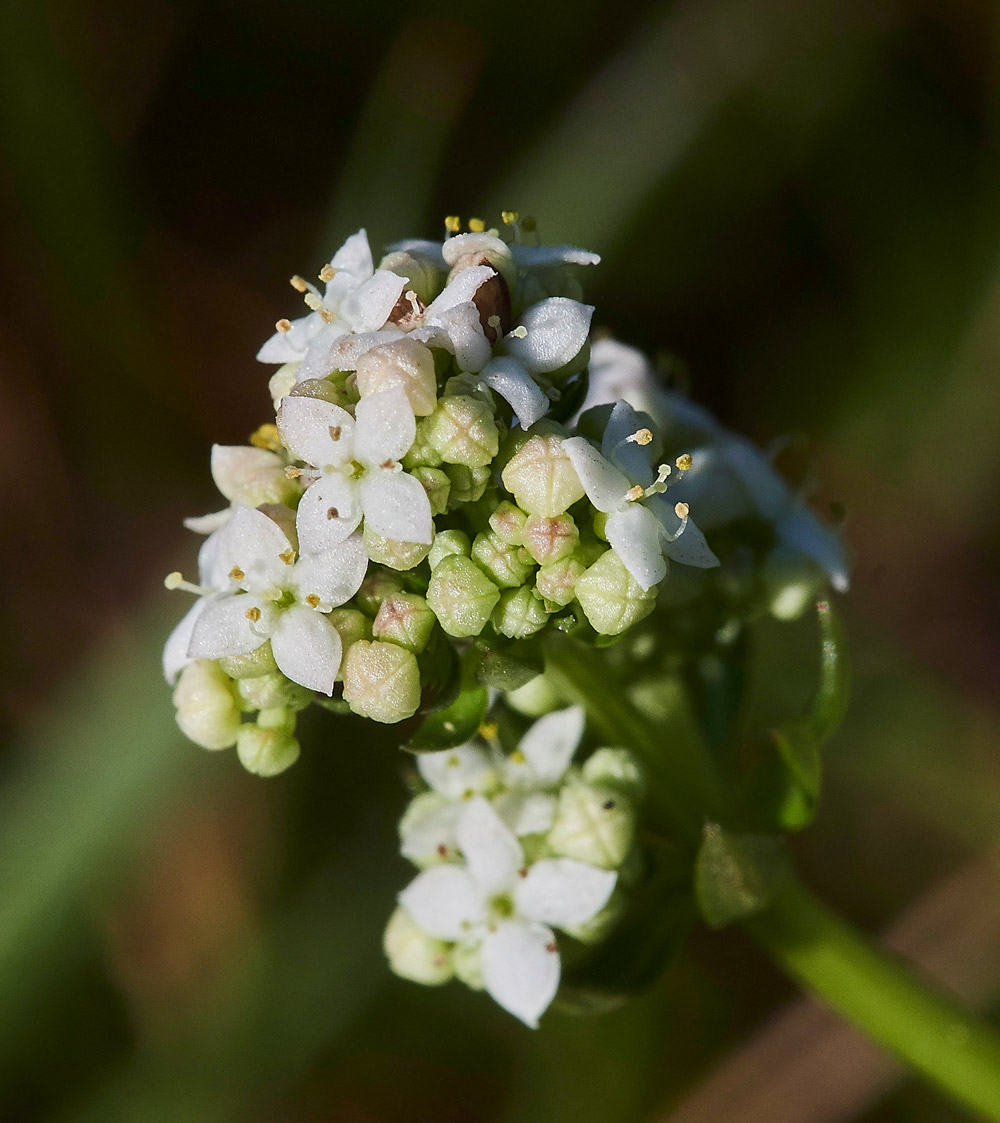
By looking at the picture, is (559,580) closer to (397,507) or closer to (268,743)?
(397,507)

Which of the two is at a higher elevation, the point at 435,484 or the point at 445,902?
the point at 435,484

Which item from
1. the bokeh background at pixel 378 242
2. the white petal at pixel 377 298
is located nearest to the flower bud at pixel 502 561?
the white petal at pixel 377 298

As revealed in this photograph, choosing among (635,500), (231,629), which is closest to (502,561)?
(635,500)

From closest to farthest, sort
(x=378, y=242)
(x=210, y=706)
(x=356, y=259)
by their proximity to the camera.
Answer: (x=210, y=706) < (x=356, y=259) < (x=378, y=242)

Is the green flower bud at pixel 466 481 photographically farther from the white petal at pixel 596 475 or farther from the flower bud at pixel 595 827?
the flower bud at pixel 595 827

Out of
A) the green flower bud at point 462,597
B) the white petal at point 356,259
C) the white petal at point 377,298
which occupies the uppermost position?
the white petal at point 356,259

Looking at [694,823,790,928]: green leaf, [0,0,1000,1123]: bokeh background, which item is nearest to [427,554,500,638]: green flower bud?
[694,823,790,928]: green leaf

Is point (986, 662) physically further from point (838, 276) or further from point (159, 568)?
point (159, 568)
